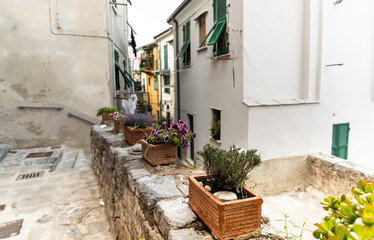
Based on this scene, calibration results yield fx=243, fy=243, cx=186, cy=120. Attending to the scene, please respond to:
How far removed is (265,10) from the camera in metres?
5.84

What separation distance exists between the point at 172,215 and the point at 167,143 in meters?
1.25

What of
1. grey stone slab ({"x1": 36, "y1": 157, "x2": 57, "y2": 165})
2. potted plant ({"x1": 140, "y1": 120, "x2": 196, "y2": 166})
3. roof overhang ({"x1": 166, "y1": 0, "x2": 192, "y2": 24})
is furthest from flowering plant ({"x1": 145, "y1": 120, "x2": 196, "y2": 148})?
roof overhang ({"x1": 166, "y1": 0, "x2": 192, "y2": 24})

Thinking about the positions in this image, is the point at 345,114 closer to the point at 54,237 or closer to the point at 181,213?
the point at 181,213

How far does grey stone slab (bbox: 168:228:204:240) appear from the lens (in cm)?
144

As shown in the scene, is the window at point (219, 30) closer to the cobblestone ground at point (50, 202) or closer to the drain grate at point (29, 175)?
the cobblestone ground at point (50, 202)

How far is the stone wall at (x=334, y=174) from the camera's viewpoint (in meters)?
4.76

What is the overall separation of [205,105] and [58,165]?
4829mm

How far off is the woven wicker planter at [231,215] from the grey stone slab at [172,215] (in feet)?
0.56

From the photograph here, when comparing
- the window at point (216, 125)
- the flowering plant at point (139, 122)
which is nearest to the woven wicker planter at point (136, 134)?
the flowering plant at point (139, 122)

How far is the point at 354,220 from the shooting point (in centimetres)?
71

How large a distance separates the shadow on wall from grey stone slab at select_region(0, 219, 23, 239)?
16.5 ft

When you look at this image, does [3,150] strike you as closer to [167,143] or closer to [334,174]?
[167,143]

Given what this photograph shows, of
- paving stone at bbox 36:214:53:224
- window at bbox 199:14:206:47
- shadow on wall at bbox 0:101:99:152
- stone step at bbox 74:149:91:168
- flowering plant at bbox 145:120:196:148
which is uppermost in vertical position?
window at bbox 199:14:206:47

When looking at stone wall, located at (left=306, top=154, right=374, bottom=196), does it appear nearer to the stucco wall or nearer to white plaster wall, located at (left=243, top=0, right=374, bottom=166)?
white plaster wall, located at (left=243, top=0, right=374, bottom=166)
